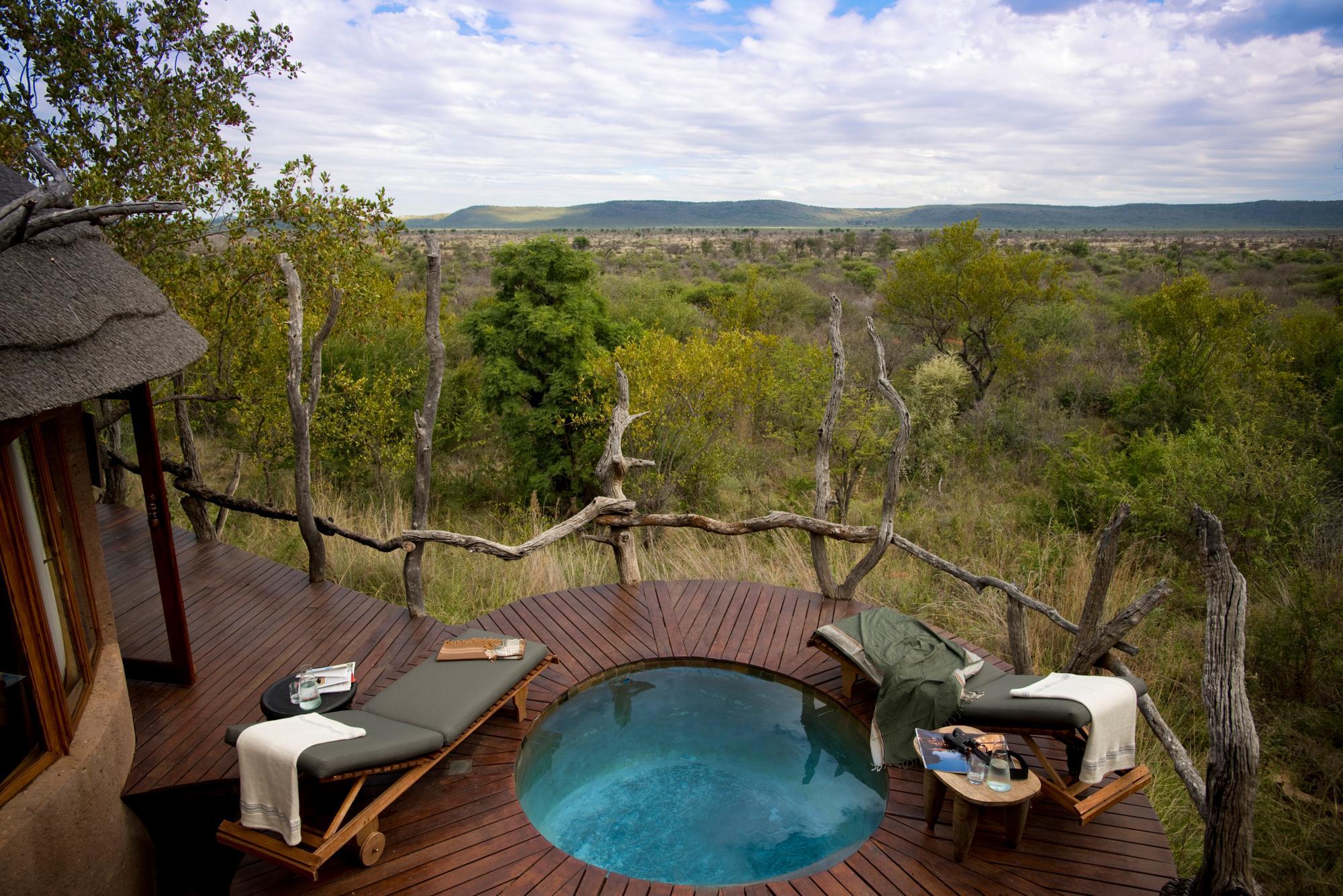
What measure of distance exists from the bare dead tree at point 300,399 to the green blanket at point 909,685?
15.0ft

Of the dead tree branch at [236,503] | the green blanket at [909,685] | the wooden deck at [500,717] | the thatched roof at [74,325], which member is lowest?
the wooden deck at [500,717]

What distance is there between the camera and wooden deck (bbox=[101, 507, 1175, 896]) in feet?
11.2

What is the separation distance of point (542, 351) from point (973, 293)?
405 inches

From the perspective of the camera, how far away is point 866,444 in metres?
10.5

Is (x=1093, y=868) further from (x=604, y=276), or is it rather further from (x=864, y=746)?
(x=604, y=276)

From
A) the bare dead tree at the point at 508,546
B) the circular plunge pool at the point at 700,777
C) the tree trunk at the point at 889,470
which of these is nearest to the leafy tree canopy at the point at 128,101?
the bare dead tree at the point at 508,546

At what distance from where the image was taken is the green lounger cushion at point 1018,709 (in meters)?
3.62

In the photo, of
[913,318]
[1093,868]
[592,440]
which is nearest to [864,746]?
[1093,868]

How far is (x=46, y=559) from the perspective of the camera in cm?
362

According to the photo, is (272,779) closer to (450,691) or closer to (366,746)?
(366,746)

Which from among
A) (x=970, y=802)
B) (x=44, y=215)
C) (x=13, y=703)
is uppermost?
(x=44, y=215)

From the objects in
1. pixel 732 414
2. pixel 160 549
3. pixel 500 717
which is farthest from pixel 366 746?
pixel 732 414

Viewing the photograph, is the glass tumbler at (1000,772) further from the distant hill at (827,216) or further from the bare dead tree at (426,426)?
the distant hill at (827,216)

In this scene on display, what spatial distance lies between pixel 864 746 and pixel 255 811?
135 inches
